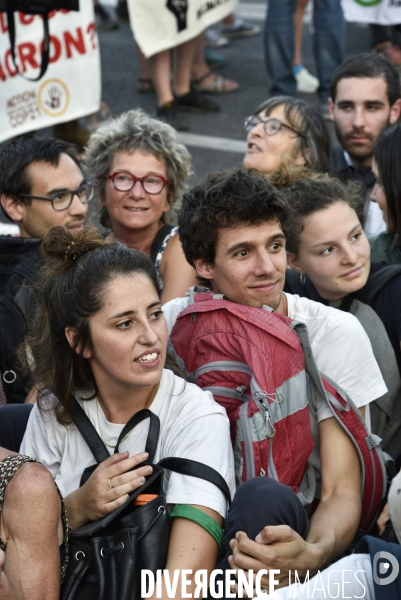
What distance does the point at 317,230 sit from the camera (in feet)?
10.8

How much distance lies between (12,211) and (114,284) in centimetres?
138

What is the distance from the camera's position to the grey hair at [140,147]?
4.09 m

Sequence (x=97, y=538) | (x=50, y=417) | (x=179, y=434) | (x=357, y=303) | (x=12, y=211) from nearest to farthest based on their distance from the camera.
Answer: (x=97, y=538), (x=179, y=434), (x=50, y=417), (x=357, y=303), (x=12, y=211)

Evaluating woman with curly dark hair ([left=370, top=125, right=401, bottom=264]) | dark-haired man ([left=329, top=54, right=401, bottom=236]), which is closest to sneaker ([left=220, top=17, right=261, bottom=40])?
dark-haired man ([left=329, top=54, right=401, bottom=236])

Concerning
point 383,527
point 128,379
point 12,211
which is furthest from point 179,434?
point 12,211

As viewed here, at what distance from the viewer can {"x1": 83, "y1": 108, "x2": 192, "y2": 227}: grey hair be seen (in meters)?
4.09

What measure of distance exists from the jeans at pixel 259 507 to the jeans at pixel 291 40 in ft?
16.4

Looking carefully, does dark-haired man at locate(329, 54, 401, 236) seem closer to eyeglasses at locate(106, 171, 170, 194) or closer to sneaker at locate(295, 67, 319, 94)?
eyeglasses at locate(106, 171, 170, 194)

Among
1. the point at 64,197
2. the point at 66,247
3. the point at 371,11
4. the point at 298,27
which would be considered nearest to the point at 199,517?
the point at 66,247

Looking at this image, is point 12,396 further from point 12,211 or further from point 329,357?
point 329,357

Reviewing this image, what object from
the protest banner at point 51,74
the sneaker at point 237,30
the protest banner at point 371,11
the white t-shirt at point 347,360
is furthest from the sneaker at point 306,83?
the white t-shirt at point 347,360

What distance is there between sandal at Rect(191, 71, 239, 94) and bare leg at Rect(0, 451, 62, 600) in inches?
236

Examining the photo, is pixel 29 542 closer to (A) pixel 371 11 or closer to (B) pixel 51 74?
(B) pixel 51 74

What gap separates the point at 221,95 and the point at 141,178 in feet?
13.7
